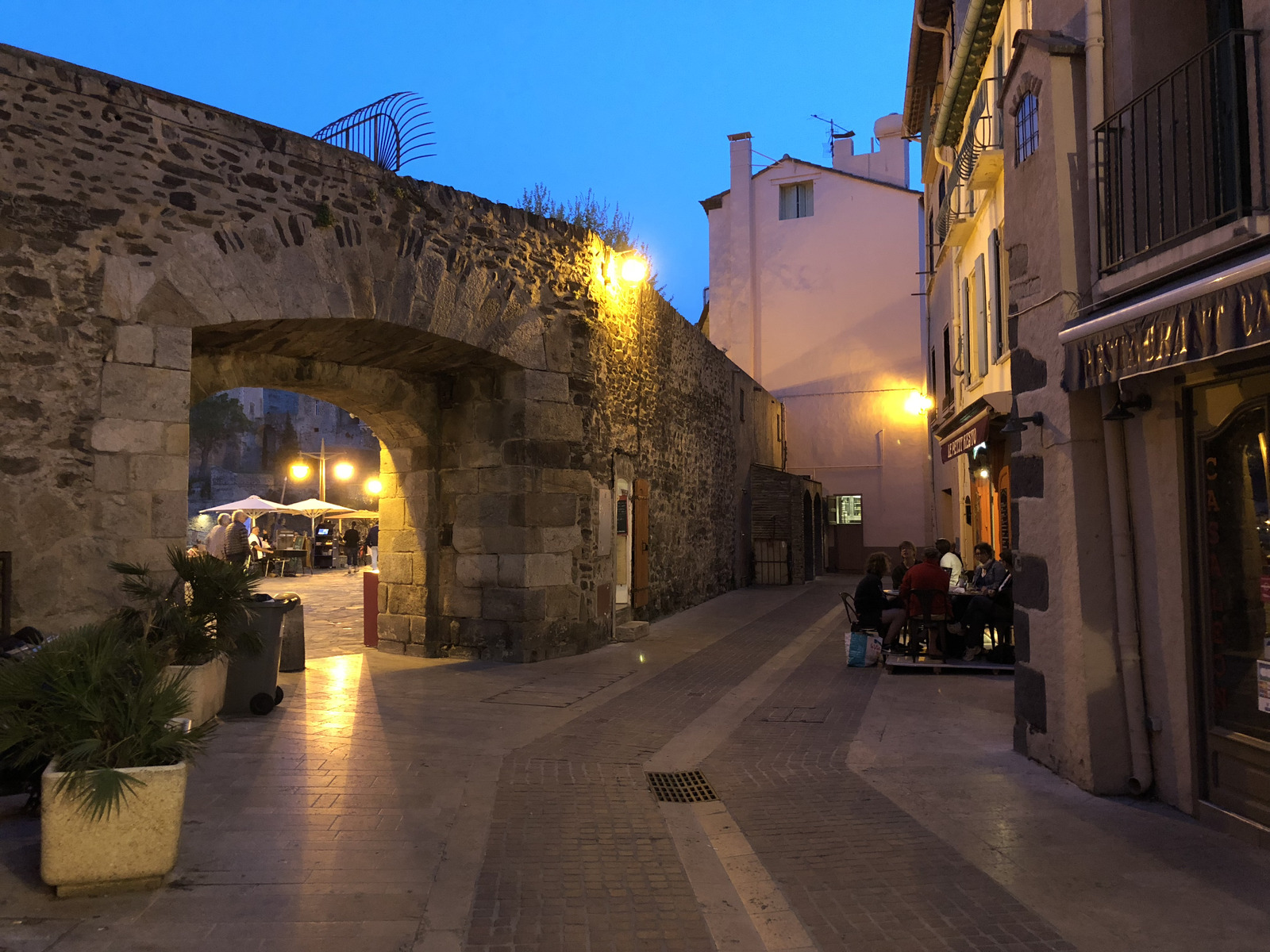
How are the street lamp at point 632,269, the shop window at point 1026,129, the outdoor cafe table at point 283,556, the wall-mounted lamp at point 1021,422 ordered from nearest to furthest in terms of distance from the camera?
1. the wall-mounted lamp at point 1021,422
2. the shop window at point 1026,129
3. the street lamp at point 632,269
4. the outdoor cafe table at point 283,556

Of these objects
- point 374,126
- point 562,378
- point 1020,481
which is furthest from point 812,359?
point 1020,481

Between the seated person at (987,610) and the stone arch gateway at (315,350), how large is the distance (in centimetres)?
385

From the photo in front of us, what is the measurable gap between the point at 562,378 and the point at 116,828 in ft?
22.8

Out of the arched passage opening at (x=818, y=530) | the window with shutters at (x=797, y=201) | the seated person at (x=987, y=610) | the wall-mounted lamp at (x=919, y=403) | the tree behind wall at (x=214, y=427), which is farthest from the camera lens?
the tree behind wall at (x=214, y=427)

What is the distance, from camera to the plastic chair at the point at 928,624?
8.70 metres

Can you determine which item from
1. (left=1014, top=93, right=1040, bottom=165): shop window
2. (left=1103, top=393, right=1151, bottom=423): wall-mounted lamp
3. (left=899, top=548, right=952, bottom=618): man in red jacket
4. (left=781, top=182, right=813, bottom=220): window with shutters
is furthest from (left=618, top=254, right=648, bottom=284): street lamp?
(left=781, top=182, right=813, bottom=220): window with shutters

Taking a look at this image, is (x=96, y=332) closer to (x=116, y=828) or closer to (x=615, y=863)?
(x=116, y=828)

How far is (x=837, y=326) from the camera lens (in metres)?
25.2

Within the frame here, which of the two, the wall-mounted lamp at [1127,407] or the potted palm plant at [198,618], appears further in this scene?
the potted palm plant at [198,618]

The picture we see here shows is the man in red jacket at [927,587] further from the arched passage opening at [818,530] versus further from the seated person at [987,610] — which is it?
the arched passage opening at [818,530]

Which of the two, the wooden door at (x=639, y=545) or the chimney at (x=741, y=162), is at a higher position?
the chimney at (x=741, y=162)

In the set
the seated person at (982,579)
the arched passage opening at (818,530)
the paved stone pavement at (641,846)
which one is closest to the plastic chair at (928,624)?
the seated person at (982,579)

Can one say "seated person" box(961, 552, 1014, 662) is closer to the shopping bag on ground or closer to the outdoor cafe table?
the shopping bag on ground

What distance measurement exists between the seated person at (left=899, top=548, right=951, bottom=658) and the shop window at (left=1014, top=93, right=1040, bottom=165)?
4.25 m
